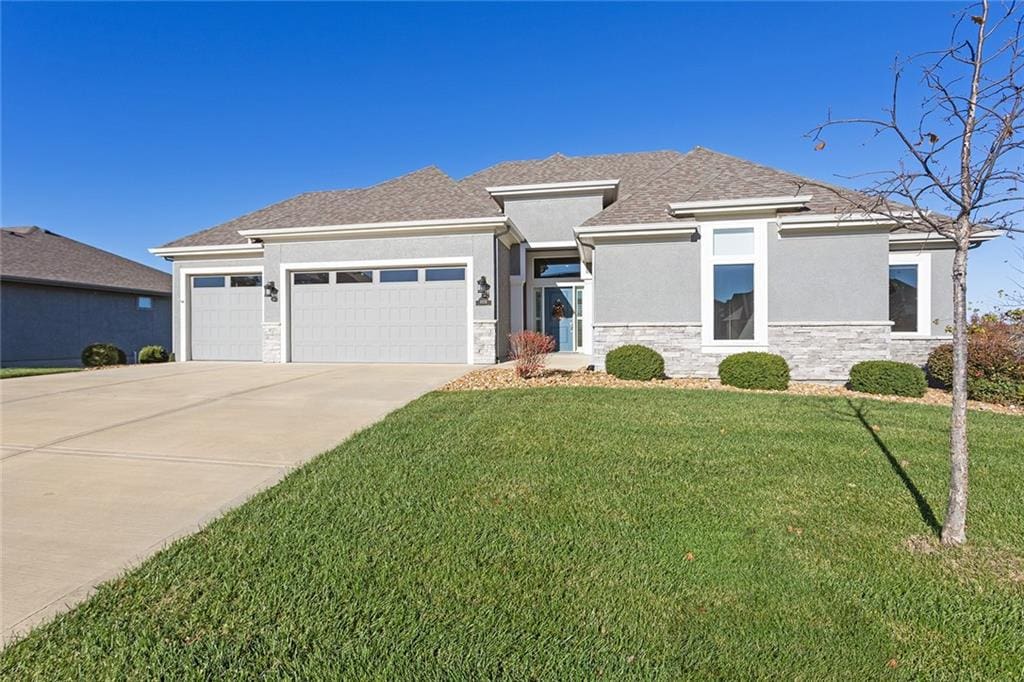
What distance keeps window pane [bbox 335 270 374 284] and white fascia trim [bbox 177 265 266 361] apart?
3077 mm

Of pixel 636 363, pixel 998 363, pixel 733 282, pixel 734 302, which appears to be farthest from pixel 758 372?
pixel 998 363

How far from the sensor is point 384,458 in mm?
4793

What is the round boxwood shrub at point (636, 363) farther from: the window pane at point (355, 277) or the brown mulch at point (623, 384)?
the window pane at point (355, 277)

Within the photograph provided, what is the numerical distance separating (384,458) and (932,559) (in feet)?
14.3

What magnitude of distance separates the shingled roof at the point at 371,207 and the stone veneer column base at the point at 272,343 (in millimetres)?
3121

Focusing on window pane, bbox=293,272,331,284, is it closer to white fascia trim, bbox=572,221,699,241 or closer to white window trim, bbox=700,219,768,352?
white fascia trim, bbox=572,221,699,241

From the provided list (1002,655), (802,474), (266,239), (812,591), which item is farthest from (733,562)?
(266,239)

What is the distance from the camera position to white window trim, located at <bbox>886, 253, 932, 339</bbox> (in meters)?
12.4

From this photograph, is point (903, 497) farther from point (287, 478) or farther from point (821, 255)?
point (821, 255)

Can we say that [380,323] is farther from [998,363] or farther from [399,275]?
[998,363]

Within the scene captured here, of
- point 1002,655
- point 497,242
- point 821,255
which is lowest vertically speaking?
point 1002,655

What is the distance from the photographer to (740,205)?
10.2 meters

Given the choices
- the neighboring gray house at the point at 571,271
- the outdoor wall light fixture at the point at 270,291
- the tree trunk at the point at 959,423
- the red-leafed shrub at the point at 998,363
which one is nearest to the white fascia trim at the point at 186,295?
the neighboring gray house at the point at 571,271

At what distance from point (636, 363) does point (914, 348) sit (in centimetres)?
820
